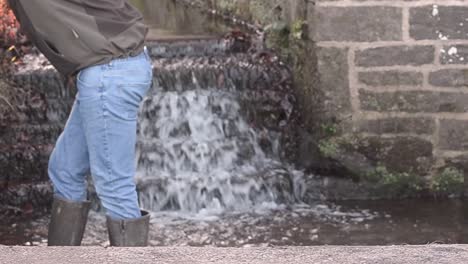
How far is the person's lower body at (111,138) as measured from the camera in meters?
3.36

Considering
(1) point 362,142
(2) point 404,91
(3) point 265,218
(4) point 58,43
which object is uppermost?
(4) point 58,43

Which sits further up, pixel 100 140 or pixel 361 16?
pixel 361 16

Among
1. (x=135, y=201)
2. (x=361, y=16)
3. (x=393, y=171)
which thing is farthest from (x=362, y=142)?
(x=135, y=201)

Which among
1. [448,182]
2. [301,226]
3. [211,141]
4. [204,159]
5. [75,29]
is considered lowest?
[301,226]

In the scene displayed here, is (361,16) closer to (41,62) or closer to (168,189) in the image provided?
(168,189)

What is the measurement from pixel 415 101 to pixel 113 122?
3.40m

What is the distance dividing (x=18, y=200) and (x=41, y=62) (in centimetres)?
173

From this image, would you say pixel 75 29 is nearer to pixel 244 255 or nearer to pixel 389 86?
pixel 244 255

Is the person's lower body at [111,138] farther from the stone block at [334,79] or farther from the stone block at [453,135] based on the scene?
the stone block at [453,135]

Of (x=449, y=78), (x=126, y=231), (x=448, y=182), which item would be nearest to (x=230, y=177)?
(x=448, y=182)

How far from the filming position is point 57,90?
706 cm

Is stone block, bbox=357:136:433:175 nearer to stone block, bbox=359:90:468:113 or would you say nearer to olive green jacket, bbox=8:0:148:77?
stone block, bbox=359:90:468:113

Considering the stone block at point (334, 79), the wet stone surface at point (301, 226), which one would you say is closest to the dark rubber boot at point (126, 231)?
the wet stone surface at point (301, 226)

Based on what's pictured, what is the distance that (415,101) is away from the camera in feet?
20.3
